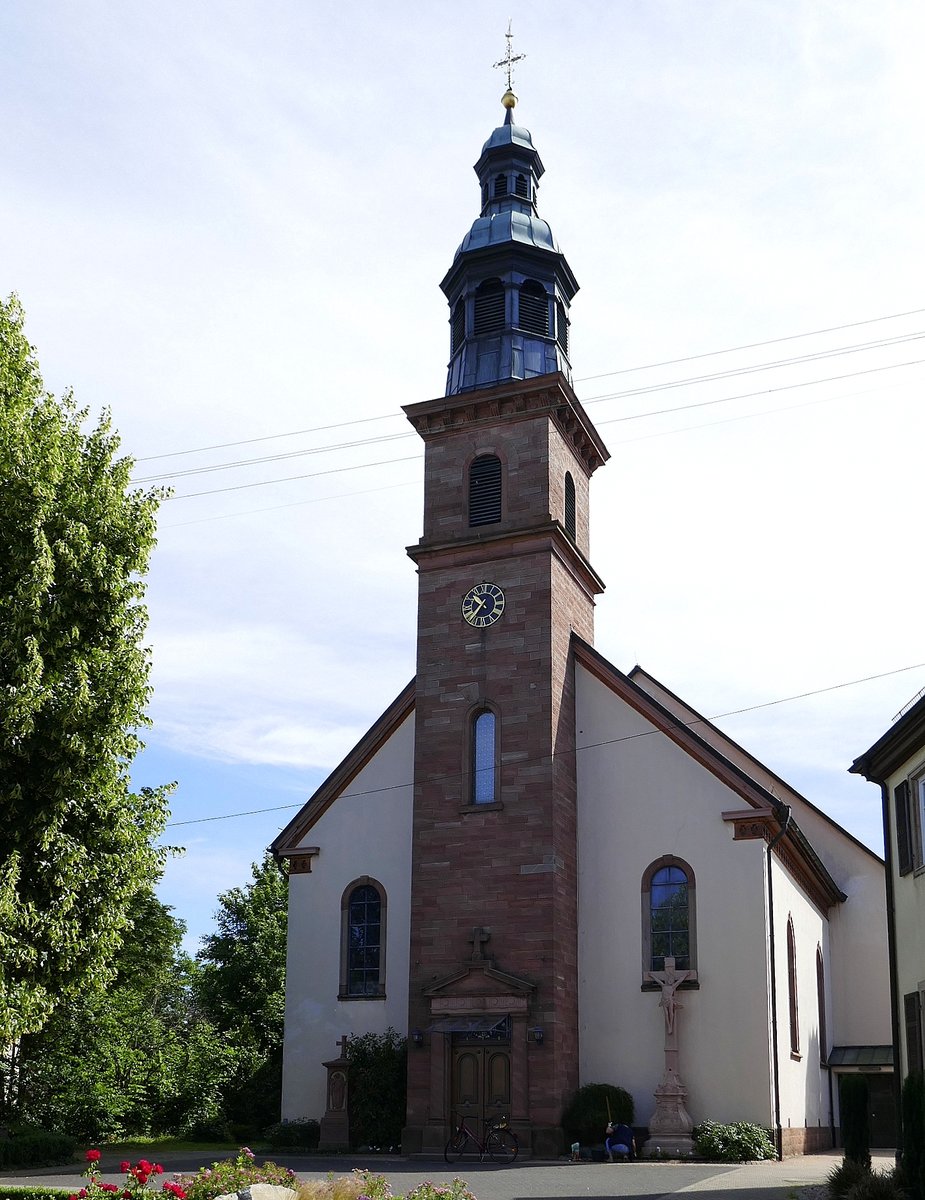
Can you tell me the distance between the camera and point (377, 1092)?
29219 millimetres

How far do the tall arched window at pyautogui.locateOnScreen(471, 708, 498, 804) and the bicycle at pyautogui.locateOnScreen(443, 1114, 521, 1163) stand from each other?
6.89 meters

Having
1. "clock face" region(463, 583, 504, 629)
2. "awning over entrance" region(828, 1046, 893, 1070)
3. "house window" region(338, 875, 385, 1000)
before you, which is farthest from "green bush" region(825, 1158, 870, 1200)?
"awning over entrance" region(828, 1046, 893, 1070)

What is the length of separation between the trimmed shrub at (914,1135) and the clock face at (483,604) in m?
16.8

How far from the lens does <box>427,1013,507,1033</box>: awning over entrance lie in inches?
1108

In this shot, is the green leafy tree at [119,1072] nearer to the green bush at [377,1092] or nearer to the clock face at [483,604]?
the green bush at [377,1092]

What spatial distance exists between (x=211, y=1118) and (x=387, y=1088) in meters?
7.24

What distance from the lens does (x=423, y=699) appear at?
31.7 meters

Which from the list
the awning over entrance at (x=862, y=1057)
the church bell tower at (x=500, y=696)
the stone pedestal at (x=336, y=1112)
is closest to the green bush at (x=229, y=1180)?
the church bell tower at (x=500, y=696)

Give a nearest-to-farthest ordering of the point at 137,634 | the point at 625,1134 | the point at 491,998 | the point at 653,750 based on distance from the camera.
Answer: the point at 137,634 → the point at 625,1134 → the point at 491,998 → the point at 653,750

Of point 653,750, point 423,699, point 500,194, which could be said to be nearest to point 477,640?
point 423,699

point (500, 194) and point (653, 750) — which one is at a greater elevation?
point (500, 194)

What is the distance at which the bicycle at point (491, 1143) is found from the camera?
26797mm

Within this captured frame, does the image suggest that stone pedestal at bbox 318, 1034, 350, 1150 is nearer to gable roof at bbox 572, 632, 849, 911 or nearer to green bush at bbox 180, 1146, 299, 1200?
gable roof at bbox 572, 632, 849, 911

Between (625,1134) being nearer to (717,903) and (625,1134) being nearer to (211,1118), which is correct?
(717,903)
